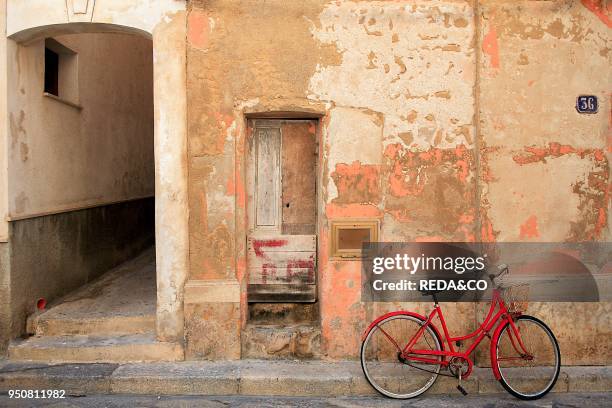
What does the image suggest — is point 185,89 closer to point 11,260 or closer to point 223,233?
point 223,233

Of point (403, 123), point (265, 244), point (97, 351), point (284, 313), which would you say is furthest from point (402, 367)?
point (97, 351)

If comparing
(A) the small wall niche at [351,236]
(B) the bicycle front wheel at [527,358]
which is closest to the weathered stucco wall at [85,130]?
(A) the small wall niche at [351,236]

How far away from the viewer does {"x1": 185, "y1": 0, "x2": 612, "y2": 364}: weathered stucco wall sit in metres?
5.97

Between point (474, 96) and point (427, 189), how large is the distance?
1.16m

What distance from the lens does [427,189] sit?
6086 millimetres

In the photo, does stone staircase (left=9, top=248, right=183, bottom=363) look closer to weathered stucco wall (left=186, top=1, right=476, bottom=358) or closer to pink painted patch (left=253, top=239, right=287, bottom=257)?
weathered stucco wall (left=186, top=1, right=476, bottom=358)

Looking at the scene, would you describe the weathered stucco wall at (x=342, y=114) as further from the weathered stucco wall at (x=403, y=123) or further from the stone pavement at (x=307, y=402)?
the stone pavement at (x=307, y=402)

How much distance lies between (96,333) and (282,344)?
86.2 inches

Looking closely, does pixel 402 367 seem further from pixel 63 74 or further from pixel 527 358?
pixel 63 74

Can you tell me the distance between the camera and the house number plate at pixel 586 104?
6078mm

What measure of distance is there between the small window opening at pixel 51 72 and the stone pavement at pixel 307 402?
13.7 ft

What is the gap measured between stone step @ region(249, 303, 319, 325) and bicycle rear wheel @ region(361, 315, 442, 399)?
92 cm

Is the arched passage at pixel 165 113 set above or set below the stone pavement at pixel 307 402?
above

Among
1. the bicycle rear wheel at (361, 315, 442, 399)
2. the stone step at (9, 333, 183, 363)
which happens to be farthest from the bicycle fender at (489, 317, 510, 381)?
the stone step at (9, 333, 183, 363)
